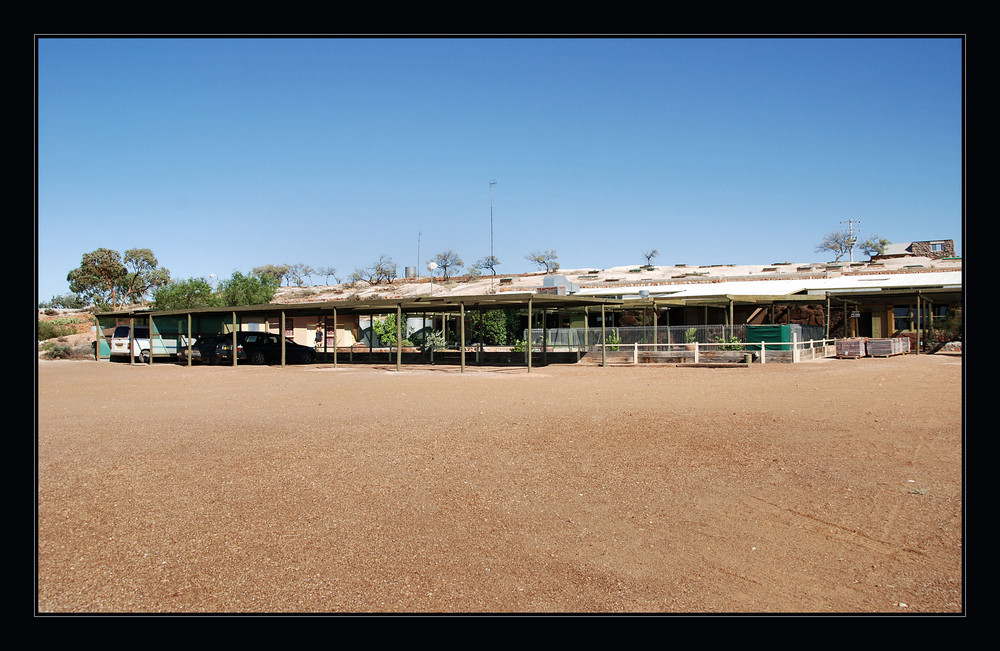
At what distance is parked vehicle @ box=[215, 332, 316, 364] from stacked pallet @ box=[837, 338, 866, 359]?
69.5ft

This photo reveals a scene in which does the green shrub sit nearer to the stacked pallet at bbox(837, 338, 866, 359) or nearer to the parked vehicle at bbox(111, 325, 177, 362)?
the parked vehicle at bbox(111, 325, 177, 362)

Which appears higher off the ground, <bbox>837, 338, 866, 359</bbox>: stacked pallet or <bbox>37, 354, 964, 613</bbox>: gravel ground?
<bbox>837, 338, 866, 359</bbox>: stacked pallet

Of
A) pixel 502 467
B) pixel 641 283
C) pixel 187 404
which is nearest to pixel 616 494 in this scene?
pixel 502 467

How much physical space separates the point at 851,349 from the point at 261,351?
23456 mm

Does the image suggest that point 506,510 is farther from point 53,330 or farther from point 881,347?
point 53,330

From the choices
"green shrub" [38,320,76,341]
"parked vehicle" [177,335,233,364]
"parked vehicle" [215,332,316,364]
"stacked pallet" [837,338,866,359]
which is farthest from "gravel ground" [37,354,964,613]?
"green shrub" [38,320,76,341]

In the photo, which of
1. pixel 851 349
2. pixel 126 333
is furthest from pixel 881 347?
pixel 126 333

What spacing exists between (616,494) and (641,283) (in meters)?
44.7

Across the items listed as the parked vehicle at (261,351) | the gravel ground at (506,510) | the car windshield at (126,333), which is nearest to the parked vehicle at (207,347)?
the parked vehicle at (261,351)

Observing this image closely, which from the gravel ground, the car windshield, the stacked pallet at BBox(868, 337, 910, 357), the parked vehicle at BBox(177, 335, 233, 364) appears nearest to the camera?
the gravel ground

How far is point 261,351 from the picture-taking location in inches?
1171

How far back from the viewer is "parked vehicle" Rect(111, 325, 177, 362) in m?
33.0

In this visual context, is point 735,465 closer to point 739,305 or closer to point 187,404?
point 187,404

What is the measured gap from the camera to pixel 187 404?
548 inches
